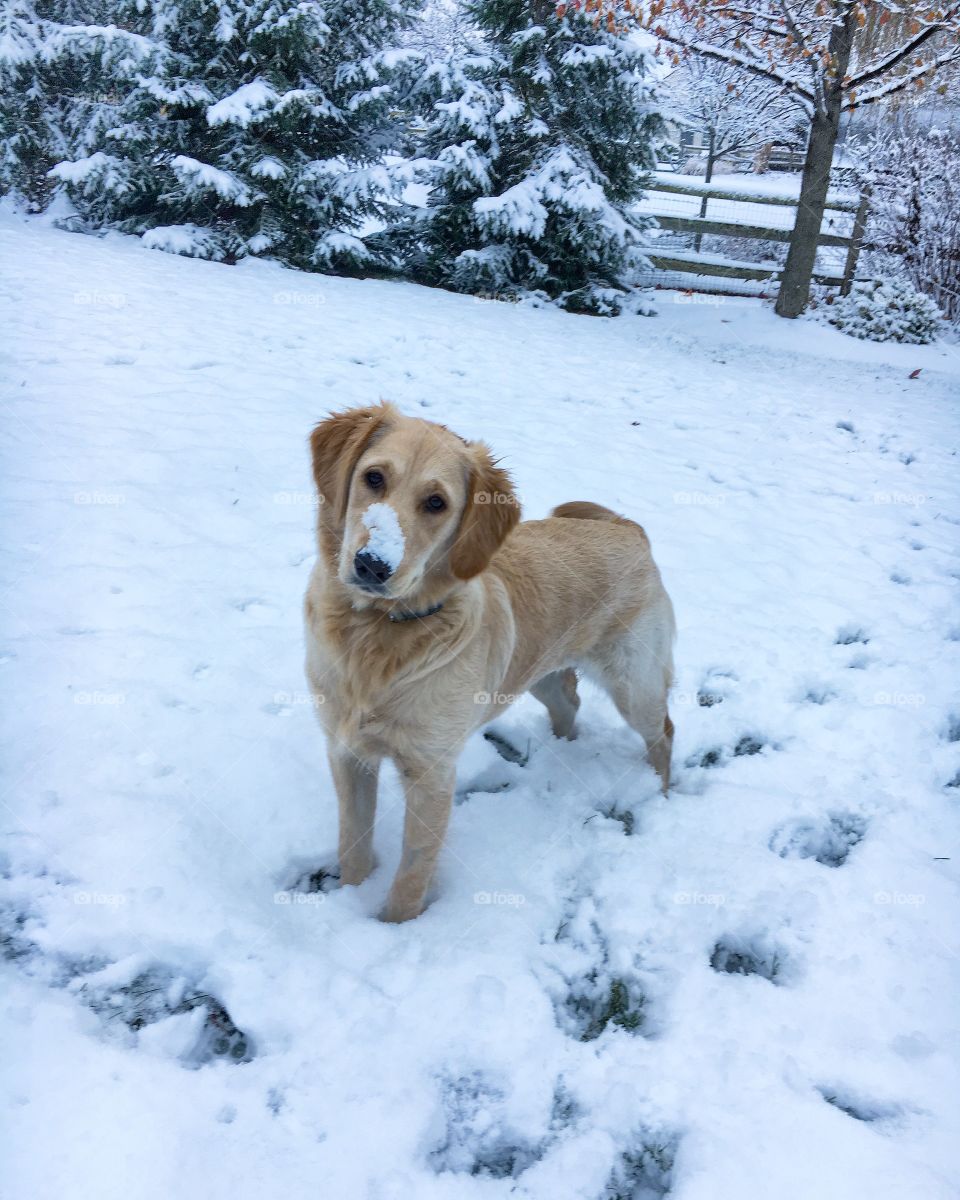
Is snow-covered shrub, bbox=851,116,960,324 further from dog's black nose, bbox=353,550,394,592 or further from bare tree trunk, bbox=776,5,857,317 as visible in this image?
dog's black nose, bbox=353,550,394,592

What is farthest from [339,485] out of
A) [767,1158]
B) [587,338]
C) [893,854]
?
[587,338]

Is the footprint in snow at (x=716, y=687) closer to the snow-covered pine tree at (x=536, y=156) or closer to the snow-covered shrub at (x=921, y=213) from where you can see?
the snow-covered pine tree at (x=536, y=156)

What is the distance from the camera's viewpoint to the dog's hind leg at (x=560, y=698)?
3303 millimetres

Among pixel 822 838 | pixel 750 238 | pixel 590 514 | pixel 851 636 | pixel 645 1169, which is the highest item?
pixel 750 238

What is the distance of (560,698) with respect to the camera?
132 inches

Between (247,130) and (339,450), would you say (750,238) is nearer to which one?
(247,130)

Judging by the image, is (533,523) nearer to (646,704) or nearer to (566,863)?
(646,704)

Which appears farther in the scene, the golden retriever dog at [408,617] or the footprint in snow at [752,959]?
the footprint in snow at [752,959]

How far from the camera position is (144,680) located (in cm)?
312

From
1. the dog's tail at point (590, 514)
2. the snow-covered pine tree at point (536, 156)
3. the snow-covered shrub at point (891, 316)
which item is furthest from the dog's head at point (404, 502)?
the snow-covered shrub at point (891, 316)

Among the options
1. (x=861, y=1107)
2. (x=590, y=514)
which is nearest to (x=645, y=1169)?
(x=861, y=1107)

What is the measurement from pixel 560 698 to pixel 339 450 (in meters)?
1.51

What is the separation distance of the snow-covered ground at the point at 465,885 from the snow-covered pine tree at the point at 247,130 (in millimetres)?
5624

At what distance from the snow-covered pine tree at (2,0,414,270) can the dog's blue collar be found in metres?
9.06
